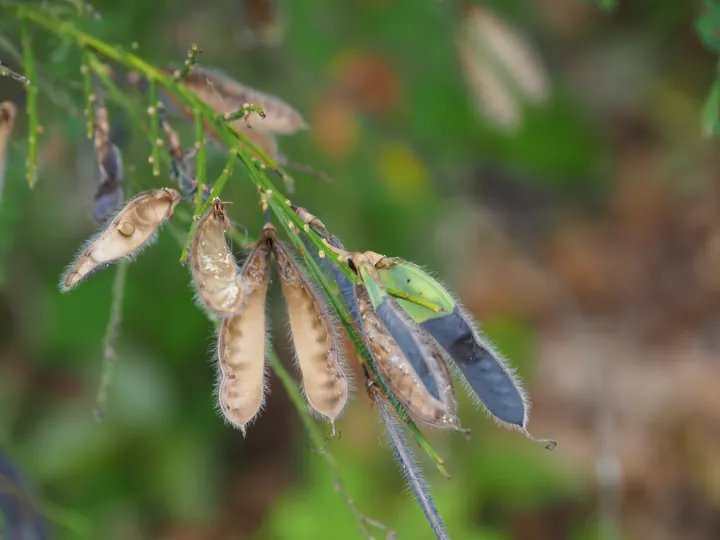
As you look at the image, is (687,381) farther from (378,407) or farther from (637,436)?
(378,407)

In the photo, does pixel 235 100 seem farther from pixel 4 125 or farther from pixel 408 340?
pixel 408 340

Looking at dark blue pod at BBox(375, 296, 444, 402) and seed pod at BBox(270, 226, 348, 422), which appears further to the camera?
seed pod at BBox(270, 226, 348, 422)

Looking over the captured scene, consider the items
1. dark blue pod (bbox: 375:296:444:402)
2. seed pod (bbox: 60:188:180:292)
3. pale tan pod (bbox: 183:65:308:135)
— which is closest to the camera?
dark blue pod (bbox: 375:296:444:402)

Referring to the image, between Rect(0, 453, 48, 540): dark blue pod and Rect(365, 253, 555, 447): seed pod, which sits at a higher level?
Rect(365, 253, 555, 447): seed pod

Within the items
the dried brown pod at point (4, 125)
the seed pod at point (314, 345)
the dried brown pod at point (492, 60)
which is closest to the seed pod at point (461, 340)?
the seed pod at point (314, 345)

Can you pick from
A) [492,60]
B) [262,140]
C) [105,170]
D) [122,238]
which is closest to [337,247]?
[122,238]

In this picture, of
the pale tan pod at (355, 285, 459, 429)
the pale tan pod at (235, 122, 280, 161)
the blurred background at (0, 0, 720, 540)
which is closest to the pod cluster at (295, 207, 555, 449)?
the pale tan pod at (355, 285, 459, 429)

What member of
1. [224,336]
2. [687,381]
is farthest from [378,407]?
[687,381]

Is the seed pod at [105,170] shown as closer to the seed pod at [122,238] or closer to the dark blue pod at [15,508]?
the seed pod at [122,238]

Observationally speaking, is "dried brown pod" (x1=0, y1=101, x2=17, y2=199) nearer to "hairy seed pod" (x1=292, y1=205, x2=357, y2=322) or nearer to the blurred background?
the blurred background
